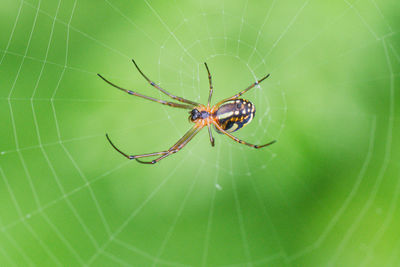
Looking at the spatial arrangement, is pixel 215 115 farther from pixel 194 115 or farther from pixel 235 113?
pixel 235 113

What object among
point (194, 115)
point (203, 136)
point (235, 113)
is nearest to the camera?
point (235, 113)

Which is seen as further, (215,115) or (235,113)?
(215,115)

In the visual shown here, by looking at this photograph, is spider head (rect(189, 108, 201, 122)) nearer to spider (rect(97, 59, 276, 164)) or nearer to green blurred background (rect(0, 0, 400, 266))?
spider (rect(97, 59, 276, 164))

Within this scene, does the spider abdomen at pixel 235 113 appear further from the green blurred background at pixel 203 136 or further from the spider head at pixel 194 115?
the green blurred background at pixel 203 136

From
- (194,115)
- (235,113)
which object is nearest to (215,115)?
(194,115)

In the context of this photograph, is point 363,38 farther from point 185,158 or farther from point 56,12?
point 56,12

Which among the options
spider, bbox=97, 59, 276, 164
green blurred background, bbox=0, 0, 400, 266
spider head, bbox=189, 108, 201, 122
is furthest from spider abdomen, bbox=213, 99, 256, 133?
green blurred background, bbox=0, 0, 400, 266

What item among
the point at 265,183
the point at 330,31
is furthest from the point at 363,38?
the point at 265,183
